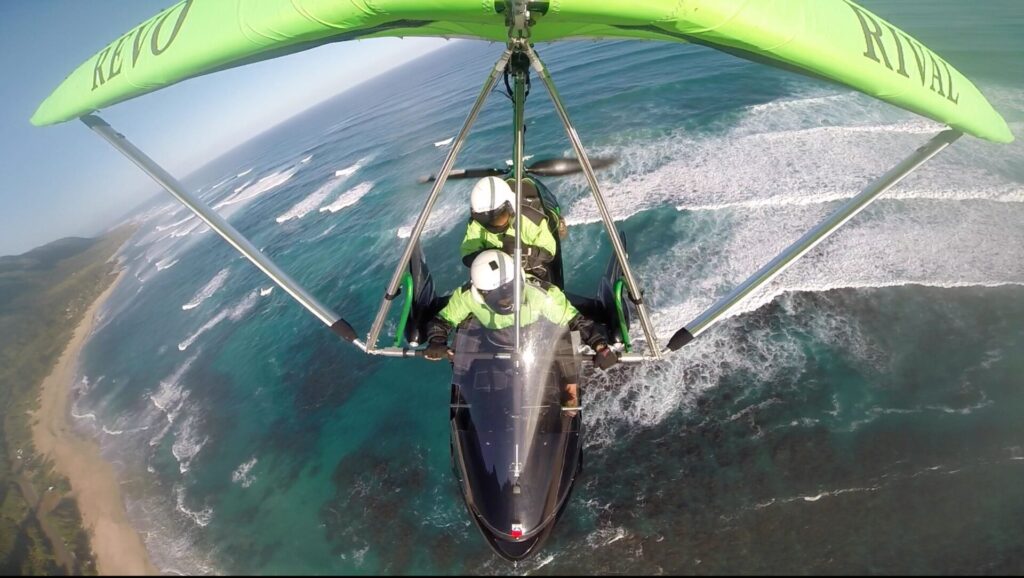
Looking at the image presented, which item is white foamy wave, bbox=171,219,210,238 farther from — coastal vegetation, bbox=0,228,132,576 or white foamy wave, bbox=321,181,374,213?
white foamy wave, bbox=321,181,374,213

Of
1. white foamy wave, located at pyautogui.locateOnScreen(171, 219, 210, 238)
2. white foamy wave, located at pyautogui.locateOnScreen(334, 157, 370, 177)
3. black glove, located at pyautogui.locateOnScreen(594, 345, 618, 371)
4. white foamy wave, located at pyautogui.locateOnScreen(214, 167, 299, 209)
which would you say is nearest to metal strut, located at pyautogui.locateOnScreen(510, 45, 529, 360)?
black glove, located at pyautogui.locateOnScreen(594, 345, 618, 371)

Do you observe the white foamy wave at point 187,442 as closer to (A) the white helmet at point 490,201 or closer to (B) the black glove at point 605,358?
(A) the white helmet at point 490,201

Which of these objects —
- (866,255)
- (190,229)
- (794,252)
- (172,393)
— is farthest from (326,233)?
(190,229)

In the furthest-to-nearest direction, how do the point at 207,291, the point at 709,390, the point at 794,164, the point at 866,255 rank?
the point at 207,291
the point at 794,164
the point at 866,255
the point at 709,390

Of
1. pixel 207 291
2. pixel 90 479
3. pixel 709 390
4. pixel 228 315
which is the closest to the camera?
pixel 709 390

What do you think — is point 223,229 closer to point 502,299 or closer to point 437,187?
point 437,187

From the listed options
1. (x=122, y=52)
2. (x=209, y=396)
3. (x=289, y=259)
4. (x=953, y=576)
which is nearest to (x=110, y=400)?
(x=209, y=396)

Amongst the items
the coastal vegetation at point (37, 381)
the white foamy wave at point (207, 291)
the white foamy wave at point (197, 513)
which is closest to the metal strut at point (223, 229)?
the white foamy wave at point (197, 513)
